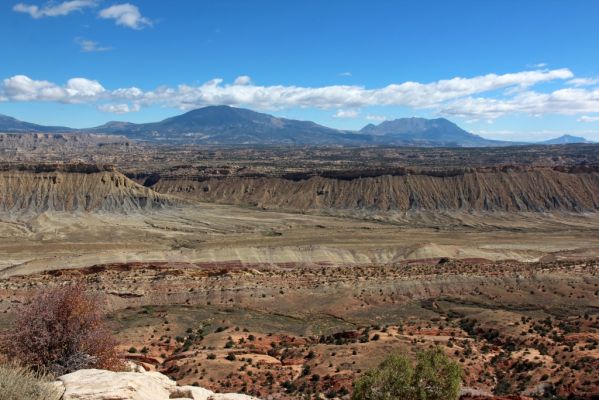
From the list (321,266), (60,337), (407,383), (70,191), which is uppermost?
(407,383)

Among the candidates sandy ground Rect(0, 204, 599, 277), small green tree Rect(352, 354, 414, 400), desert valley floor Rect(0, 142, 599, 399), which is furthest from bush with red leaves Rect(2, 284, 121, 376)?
sandy ground Rect(0, 204, 599, 277)

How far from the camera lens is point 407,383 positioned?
16.3 m

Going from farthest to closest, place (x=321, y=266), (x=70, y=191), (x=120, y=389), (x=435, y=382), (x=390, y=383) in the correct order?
(x=70, y=191), (x=321, y=266), (x=435, y=382), (x=390, y=383), (x=120, y=389)

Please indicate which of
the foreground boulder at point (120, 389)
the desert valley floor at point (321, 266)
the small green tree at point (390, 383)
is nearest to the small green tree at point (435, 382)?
the small green tree at point (390, 383)

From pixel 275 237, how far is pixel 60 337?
70.9 m

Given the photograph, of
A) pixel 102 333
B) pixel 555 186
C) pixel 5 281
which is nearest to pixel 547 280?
pixel 102 333

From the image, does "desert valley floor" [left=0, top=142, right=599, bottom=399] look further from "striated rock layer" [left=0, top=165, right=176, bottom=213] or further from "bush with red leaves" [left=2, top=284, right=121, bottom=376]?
"bush with red leaves" [left=2, top=284, right=121, bottom=376]

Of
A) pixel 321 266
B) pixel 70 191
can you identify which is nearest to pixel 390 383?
pixel 321 266

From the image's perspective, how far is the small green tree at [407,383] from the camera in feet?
53.5

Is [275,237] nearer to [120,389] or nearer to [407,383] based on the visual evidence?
[407,383]

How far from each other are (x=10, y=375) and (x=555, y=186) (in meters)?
131

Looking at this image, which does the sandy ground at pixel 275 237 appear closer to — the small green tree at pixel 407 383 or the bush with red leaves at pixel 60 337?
the bush with red leaves at pixel 60 337

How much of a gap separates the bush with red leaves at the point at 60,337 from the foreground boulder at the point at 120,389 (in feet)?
13.9

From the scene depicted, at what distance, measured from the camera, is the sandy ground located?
74.2 meters
